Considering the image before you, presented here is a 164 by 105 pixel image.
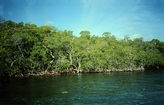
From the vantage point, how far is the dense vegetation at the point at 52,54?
4962cm

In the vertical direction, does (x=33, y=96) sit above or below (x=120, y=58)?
below

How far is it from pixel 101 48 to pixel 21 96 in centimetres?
5568

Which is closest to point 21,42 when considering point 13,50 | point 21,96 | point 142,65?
point 13,50

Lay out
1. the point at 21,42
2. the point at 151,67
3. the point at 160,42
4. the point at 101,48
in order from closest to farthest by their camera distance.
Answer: the point at 21,42
the point at 101,48
the point at 151,67
the point at 160,42

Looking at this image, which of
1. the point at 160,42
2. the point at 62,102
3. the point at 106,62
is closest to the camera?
the point at 62,102

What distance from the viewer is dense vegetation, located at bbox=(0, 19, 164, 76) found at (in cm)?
4962

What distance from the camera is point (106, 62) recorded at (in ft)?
238

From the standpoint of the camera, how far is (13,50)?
51531 mm

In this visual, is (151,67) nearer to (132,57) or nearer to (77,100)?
(132,57)

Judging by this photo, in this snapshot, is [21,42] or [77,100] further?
[21,42]

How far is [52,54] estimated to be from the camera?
6575 centimetres

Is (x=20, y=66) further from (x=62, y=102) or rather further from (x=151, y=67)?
(x=151, y=67)

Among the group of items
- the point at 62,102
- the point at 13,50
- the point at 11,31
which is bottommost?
the point at 62,102

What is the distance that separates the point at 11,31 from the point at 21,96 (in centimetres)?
3261
